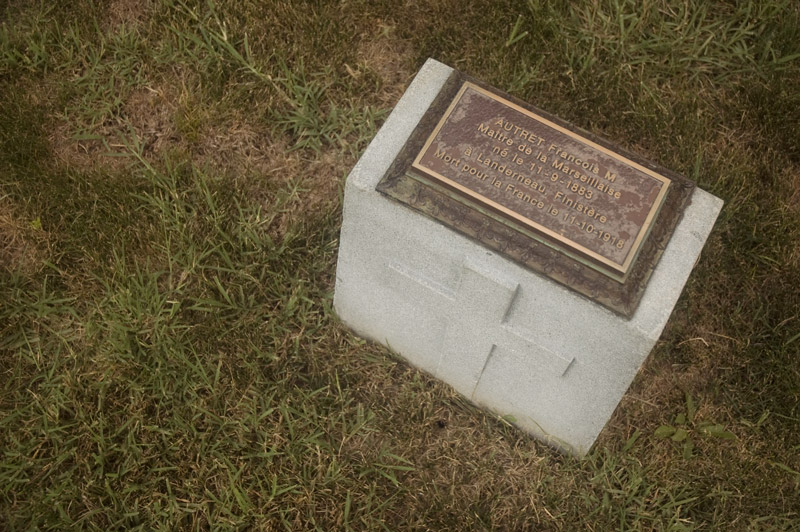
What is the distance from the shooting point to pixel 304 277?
8.79 feet

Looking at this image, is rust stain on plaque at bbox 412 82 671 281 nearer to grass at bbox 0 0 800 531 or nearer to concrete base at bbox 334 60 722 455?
concrete base at bbox 334 60 722 455

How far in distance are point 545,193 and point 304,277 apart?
101 centimetres

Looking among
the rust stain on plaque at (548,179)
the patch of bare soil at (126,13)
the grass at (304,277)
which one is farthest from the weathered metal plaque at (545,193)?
the patch of bare soil at (126,13)

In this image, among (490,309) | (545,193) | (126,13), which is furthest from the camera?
(126,13)

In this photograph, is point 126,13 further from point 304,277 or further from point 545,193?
point 545,193

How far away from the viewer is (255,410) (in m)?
2.40

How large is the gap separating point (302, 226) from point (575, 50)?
4.20 feet

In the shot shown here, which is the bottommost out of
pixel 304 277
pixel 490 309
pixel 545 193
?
pixel 304 277

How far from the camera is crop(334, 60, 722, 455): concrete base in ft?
6.45

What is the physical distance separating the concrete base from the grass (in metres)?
0.16

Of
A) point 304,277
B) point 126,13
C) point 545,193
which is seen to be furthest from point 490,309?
point 126,13

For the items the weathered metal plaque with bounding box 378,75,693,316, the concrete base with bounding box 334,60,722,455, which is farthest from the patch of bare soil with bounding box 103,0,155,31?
the weathered metal plaque with bounding box 378,75,693,316

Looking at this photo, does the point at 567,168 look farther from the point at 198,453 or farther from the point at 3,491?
the point at 3,491

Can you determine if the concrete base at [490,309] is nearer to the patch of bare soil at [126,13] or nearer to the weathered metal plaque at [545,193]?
the weathered metal plaque at [545,193]
